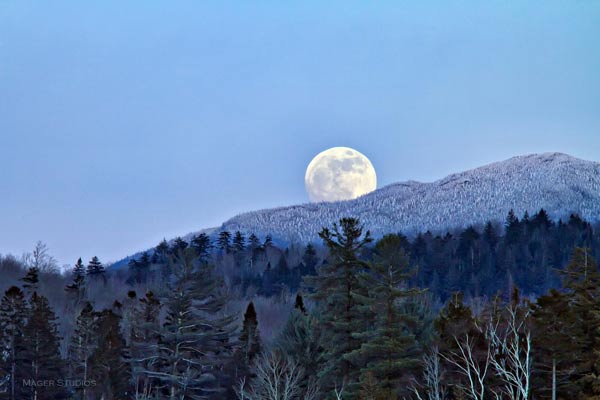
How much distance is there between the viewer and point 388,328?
30.8 m

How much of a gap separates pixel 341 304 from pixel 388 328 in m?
3.35

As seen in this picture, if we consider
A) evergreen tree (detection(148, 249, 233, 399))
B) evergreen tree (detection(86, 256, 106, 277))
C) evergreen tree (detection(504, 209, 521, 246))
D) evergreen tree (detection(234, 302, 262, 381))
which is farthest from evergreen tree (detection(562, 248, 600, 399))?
evergreen tree (detection(86, 256, 106, 277))

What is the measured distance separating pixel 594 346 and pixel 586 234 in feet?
309

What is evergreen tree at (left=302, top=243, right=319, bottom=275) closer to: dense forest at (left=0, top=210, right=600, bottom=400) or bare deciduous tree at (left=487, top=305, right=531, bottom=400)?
dense forest at (left=0, top=210, right=600, bottom=400)

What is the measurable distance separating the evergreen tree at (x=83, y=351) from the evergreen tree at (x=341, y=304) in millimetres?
24238

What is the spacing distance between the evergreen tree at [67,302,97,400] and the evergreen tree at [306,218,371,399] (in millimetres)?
24238

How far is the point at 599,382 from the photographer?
2764 centimetres

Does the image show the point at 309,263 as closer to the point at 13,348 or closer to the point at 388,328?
the point at 13,348

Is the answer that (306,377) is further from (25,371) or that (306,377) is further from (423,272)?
(423,272)

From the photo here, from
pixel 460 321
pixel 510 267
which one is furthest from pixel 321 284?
pixel 510 267

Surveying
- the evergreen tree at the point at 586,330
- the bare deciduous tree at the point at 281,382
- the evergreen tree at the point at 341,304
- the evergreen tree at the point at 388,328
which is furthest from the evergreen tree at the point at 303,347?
the evergreen tree at the point at 586,330

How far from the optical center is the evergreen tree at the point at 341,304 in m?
32.7

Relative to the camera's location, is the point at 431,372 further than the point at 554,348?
No

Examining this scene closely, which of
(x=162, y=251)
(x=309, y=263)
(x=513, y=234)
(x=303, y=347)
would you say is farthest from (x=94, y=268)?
(x=303, y=347)
